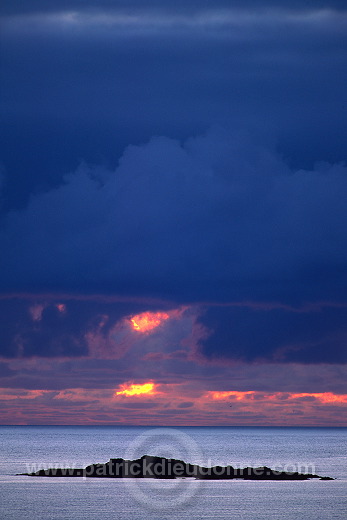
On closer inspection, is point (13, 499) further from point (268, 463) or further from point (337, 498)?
point (268, 463)

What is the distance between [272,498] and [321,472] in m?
46.6

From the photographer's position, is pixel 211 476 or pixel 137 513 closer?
pixel 137 513

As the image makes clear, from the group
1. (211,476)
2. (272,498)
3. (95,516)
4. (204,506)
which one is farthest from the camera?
(211,476)

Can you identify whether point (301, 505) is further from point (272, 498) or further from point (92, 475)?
point (92, 475)

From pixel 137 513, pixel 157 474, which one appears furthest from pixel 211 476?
pixel 137 513

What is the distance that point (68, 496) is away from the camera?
358ft

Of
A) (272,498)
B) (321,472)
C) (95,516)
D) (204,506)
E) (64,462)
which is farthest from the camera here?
(64,462)

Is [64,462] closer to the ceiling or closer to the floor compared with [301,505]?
closer to the ceiling

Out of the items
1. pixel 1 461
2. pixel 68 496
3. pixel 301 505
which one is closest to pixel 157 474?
pixel 68 496

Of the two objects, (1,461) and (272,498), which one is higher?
(1,461)

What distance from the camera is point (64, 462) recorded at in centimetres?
17325

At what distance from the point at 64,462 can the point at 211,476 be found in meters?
48.0

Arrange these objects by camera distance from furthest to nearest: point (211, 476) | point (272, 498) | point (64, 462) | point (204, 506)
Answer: point (64, 462) < point (211, 476) < point (272, 498) < point (204, 506)

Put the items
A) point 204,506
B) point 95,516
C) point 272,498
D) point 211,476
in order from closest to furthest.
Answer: point 95,516, point 204,506, point 272,498, point 211,476
